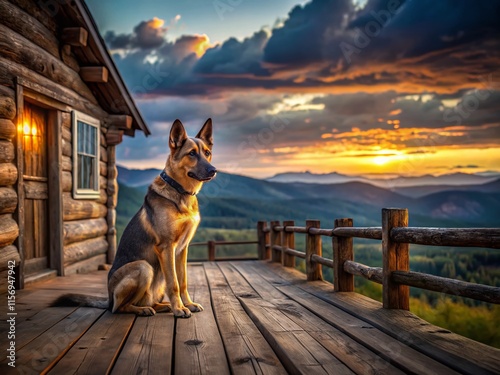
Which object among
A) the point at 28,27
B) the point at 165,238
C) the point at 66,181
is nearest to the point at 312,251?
the point at 165,238

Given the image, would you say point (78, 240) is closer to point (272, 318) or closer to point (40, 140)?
point (40, 140)

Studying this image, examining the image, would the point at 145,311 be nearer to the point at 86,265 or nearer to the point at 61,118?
the point at 61,118

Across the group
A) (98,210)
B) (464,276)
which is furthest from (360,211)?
(98,210)

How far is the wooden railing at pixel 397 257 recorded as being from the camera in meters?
3.48

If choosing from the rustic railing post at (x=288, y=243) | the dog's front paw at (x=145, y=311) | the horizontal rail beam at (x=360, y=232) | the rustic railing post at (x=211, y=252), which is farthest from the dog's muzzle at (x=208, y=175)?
the rustic railing post at (x=211, y=252)

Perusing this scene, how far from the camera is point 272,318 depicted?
13.9ft

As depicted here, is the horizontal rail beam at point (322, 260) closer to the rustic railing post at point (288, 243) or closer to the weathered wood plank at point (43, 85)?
the rustic railing post at point (288, 243)

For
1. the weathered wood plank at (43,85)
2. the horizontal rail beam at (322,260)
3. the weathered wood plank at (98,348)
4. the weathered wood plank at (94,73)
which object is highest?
the weathered wood plank at (94,73)

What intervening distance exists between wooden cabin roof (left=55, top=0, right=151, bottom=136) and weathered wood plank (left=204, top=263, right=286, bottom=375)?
5566 millimetres

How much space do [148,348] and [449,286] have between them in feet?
8.16

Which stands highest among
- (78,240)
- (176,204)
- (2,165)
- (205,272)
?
(2,165)

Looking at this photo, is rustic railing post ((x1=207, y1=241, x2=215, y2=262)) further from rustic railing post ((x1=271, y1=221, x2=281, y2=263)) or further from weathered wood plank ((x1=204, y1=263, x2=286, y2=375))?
weathered wood plank ((x1=204, y1=263, x2=286, y2=375))

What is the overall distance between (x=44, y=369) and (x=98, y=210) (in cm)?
736

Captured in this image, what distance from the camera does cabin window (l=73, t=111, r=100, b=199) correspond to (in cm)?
867
